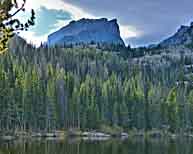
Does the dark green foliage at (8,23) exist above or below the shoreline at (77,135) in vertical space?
above

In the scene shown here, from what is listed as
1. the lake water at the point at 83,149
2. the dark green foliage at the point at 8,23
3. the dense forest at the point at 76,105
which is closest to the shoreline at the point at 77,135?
the dense forest at the point at 76,105

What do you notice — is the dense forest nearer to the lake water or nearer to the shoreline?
the shoreline

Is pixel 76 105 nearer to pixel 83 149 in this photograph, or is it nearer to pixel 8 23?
pixel 83 149

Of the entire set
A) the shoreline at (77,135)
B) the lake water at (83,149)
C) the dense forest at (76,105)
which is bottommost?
the shoreline at (77,135)

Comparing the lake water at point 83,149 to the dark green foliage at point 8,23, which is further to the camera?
the lake water at point 83,149

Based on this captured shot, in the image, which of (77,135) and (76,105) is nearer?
(77,135)

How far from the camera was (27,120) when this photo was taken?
430 feet

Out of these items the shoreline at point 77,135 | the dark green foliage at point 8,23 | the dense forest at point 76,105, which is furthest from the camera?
the dense forest at point 76,105

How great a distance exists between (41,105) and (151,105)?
170 feet

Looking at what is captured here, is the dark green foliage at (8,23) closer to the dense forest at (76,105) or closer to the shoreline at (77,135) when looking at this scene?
the shoreline at (77,135)

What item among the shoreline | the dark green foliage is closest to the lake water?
the shoreline

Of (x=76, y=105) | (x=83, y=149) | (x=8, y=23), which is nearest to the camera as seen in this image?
(x=8, y=23)

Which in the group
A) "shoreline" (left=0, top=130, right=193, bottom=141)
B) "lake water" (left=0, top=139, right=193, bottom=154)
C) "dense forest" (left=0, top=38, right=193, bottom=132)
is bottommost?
"shoreline" (left=0, top=130, right=193, bottom=141)

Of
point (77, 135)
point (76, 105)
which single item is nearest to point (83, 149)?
point (77, 135)
